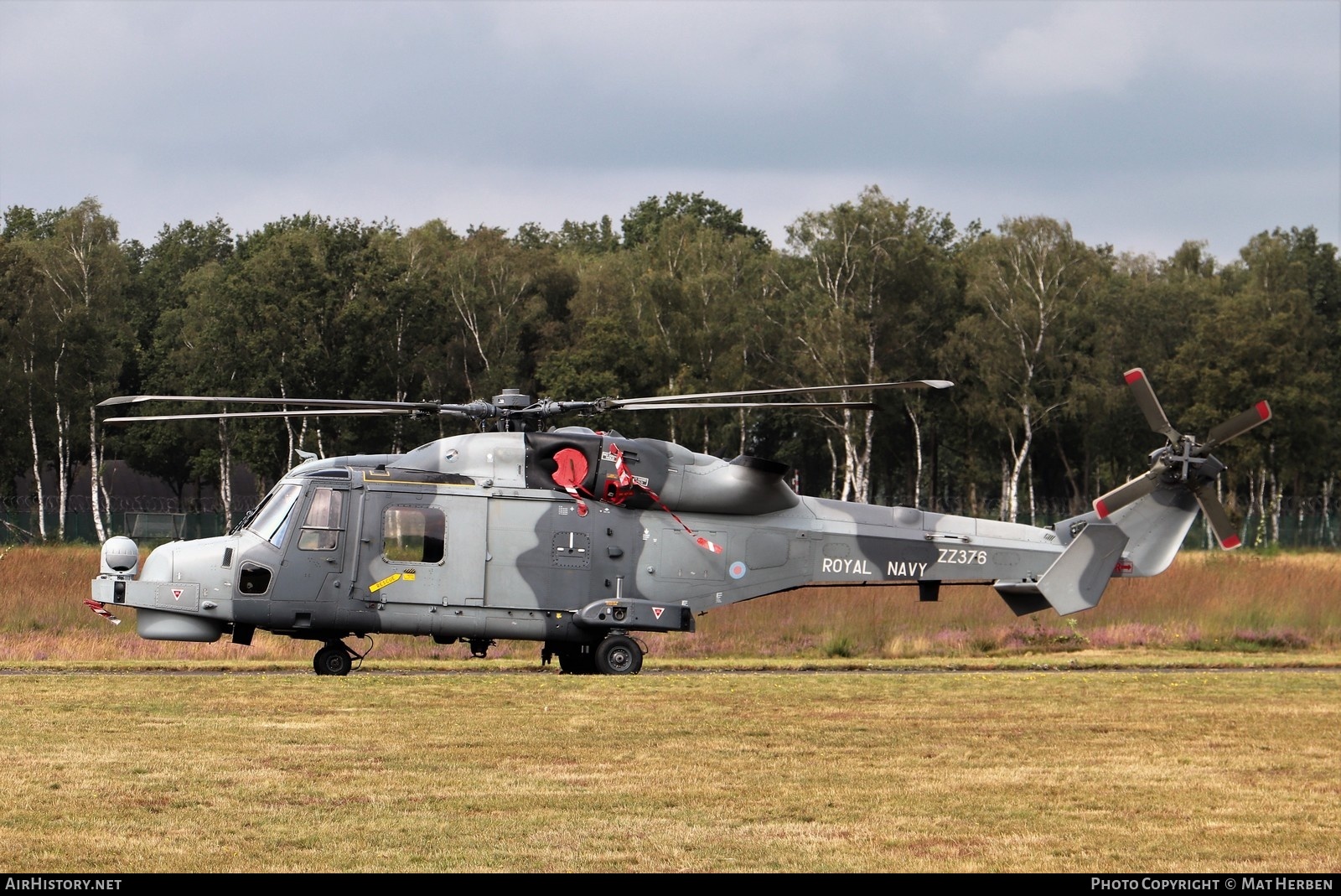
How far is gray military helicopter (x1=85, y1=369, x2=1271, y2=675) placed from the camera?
17.0 meters

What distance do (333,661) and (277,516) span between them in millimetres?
2013

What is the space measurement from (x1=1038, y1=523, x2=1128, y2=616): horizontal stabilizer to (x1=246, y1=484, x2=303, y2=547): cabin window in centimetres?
884

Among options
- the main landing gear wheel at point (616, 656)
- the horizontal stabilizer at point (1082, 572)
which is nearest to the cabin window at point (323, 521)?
the main landing gear wheel at point (616, 656)

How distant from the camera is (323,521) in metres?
17.1

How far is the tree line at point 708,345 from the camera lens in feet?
180

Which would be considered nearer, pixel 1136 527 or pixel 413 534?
pixel 413 534

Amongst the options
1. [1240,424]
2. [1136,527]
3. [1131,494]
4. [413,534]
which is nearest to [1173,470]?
[1131,494]

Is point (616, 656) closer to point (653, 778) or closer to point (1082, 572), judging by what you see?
point (1082, 572)

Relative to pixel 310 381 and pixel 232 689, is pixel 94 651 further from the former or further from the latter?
pixel 310 381

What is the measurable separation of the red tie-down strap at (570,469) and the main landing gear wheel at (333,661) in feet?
10.9

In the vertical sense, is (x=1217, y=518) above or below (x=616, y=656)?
above

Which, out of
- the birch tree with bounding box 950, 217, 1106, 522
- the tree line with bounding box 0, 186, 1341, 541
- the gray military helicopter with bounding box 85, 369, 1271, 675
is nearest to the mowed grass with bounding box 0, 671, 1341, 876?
the gray military helicopter with bounding box 85, 369, 1271, 675

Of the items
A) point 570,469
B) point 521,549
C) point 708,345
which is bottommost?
point 521,549
